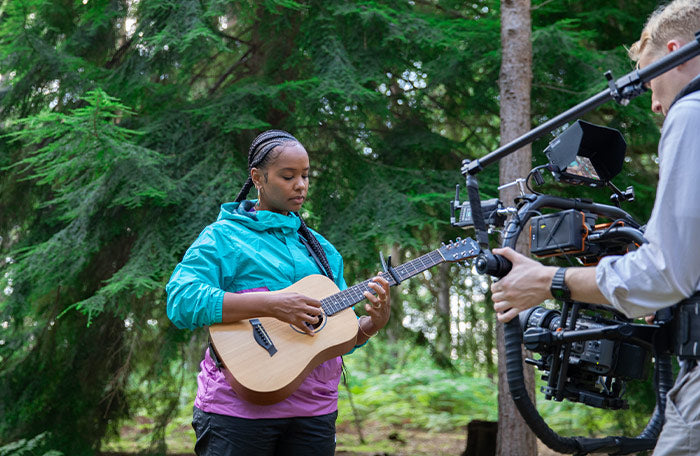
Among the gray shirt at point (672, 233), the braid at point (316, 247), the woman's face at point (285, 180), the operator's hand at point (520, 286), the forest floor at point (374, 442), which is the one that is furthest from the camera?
the forest floor at point (374, 442)

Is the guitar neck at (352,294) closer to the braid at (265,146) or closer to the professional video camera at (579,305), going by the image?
the braid at (265,146)

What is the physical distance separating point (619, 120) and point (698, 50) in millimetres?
4743

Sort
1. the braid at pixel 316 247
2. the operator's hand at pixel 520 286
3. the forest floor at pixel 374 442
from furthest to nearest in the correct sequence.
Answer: the forest floor at pixel 374 442, the braid at pixel 316 247, the operator's hand at pixel 520 286

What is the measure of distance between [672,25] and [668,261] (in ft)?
2.09

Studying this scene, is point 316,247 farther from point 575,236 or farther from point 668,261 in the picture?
point 668,261

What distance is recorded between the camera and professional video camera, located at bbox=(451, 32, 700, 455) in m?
1.74

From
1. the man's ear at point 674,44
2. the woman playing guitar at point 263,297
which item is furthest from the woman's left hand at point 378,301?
the man's ear at point 674,44

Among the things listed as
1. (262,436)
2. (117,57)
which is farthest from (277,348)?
(117,57)

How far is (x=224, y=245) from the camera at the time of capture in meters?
2.71

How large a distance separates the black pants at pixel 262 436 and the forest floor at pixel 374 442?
4559 mm

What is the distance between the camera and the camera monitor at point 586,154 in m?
1.88

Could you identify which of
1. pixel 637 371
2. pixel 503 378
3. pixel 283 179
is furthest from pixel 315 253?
pixel 503 378

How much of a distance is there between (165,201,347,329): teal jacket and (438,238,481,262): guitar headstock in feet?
1.97

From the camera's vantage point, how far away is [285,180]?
9.48 feet
